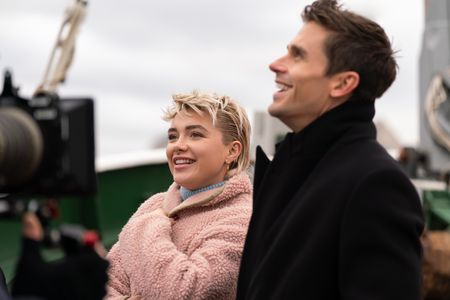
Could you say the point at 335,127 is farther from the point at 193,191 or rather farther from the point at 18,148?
the point at 18,148

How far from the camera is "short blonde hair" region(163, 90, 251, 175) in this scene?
303 centimetres

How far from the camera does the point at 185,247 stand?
9.57 ft

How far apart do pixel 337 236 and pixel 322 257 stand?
0.22 ft

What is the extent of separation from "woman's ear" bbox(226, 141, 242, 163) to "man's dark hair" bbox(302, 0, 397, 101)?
2.21 feet

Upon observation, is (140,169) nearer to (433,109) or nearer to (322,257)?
(322,257)

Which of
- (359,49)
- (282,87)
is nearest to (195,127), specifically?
(282,87)

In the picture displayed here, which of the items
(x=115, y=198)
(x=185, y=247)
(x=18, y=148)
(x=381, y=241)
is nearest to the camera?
(x=18, y=148)

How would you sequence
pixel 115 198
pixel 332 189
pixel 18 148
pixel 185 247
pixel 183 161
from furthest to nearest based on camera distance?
pixel 115 198 → pixel 183 161 → pixel 185 247 → pixel 332 189 → pixel 18 148

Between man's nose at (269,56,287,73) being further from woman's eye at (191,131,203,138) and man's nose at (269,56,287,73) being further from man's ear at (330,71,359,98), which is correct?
woman's eye at (191,131,203,138)

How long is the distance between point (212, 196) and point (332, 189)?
660 mm

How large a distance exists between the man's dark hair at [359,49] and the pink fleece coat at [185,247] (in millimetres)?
677

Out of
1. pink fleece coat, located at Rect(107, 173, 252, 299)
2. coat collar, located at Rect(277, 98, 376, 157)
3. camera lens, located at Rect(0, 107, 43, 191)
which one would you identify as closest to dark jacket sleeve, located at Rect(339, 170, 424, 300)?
coat collar, located at Rect(277, 98, 376, 157)

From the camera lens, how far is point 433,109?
14633 millimetres

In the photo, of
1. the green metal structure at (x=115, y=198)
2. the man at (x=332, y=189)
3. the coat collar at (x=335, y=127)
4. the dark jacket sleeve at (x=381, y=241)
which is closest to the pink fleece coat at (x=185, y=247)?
the man at (x=332, y=189)
